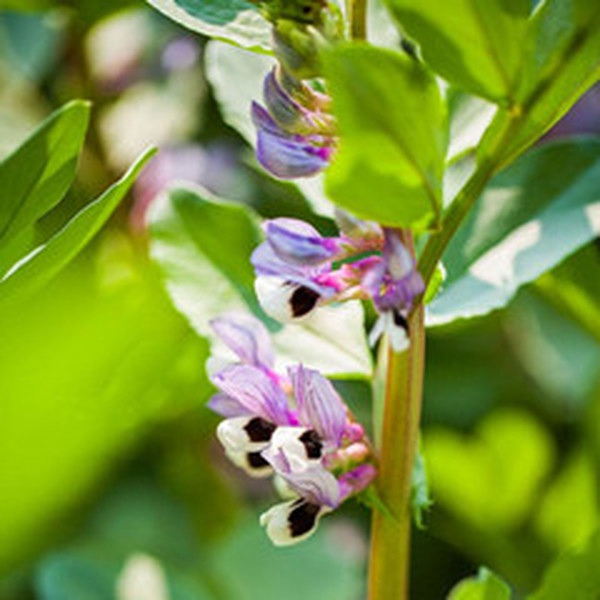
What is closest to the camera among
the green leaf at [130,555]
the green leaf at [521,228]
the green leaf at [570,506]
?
the green leaf at [521,228]

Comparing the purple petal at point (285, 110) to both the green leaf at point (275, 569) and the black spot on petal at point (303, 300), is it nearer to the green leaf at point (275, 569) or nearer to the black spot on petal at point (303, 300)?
the black spot on petal at point (303, 300)

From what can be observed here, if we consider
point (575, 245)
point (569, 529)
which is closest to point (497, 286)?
point (575, 245)

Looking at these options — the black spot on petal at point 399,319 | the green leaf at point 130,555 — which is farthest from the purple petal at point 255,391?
the green leaf at point 130,555

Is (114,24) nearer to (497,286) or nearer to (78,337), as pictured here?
(497,286)

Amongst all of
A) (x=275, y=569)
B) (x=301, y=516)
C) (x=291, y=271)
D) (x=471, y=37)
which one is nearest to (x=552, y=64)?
(x=471, y=37)

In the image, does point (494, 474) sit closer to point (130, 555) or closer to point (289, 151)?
point (130, 555)

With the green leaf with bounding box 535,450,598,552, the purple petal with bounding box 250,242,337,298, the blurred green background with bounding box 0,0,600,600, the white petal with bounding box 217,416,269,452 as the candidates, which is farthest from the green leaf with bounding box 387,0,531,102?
the green leaf with bounding box 535,450,598,552
